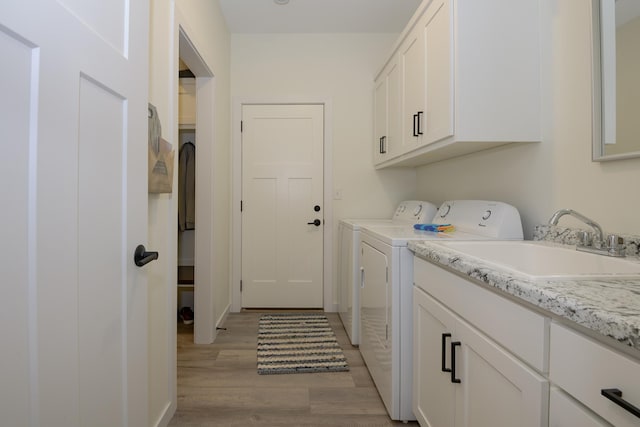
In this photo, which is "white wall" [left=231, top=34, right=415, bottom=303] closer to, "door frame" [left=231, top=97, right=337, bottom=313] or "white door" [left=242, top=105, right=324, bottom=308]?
"door frame" [left=231, top=97, right=337, bottom=313]

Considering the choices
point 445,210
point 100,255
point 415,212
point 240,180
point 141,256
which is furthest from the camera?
point 240,180

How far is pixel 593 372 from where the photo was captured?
58 centimetres

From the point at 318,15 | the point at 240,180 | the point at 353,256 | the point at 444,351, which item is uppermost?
the point at 318,15

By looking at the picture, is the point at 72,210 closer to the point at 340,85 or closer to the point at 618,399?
the point at 618,399

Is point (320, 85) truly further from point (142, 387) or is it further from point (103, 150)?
point (142, 387)

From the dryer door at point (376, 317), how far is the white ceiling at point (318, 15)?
6.67ft

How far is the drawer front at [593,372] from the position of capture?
0.52 m

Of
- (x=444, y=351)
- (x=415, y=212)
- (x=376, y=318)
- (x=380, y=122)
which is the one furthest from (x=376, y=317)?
(x=380, y=122)

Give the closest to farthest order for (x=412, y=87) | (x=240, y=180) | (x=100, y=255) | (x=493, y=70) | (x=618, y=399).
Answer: (x=618, y=399) → (x=100, y=255) → (x=493, y=70) → (x=412, y=87) → (x=240, y=180)

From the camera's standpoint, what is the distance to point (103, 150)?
0.84 meters

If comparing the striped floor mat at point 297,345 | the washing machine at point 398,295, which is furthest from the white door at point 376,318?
the striped floor mat at point 297,345

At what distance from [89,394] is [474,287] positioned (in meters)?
1.06

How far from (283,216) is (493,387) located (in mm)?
2562

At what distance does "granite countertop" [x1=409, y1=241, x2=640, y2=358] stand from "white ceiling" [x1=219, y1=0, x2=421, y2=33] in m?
2.61
